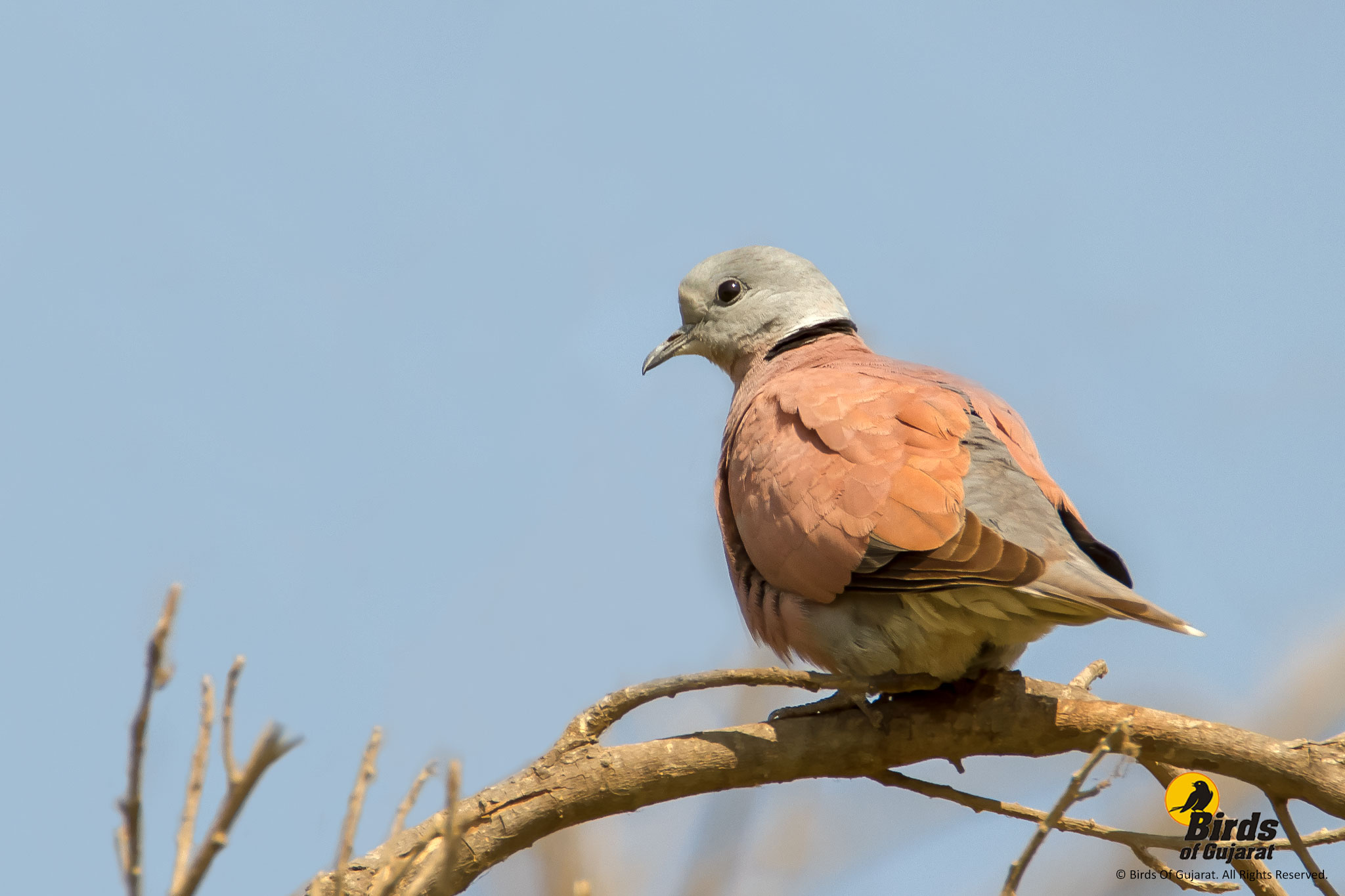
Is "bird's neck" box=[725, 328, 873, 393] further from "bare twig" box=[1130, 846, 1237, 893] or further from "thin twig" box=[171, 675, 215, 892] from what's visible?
"thin twig" box=[171, 675, 215, 892]

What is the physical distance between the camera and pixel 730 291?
5.11m

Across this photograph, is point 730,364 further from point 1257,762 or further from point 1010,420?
point 1257,762

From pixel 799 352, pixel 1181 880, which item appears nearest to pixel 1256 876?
pixel 1181 880

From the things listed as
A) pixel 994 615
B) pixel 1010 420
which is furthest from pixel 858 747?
pixel 1010 420

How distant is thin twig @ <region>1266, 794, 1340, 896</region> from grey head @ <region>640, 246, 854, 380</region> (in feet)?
8.08

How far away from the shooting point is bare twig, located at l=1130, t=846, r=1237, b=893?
9.62 ft

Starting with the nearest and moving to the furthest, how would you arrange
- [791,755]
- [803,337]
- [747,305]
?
[791,755] → [803,337] → [747,305]

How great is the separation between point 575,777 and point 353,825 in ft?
3.40

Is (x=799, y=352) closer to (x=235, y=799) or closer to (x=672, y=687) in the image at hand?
(x=672, y=687)

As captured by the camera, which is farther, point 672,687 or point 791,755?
point 791,755

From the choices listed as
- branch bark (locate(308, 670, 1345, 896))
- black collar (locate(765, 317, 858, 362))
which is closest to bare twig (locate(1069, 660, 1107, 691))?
branch bark (locate(308, 670, 1345, 896))

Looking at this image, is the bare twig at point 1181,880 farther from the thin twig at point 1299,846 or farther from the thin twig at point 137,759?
the thin twig at point 137,759

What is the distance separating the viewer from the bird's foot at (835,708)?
3.06 metres

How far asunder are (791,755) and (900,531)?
62cm
